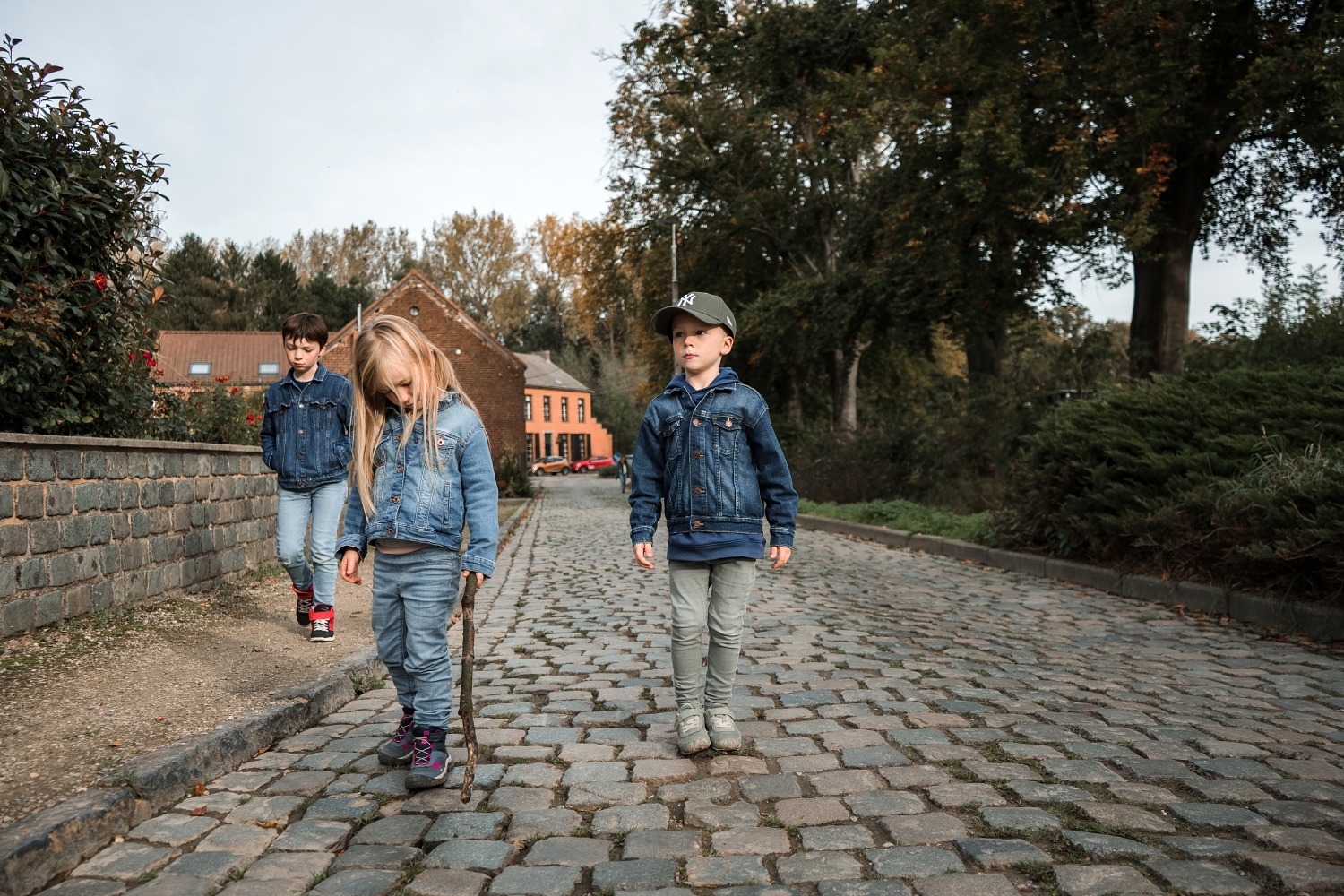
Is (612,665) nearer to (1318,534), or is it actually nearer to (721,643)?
(721,643)

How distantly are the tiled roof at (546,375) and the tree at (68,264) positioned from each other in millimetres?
Answer: 60955

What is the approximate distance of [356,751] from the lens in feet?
14.1

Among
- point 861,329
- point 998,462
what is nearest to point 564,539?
point 998,462

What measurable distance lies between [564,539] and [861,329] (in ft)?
30.8

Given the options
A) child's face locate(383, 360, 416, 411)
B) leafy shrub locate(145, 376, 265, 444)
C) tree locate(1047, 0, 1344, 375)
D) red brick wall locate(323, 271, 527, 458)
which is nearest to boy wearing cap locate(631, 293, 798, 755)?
child's face locate(383, 360, 416, 411)

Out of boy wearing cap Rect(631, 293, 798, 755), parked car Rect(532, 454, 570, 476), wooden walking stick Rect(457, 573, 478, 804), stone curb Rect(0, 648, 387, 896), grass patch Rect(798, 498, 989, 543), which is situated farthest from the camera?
parked car Rect(532, 454, 570, 476)

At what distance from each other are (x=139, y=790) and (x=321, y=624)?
2854mm

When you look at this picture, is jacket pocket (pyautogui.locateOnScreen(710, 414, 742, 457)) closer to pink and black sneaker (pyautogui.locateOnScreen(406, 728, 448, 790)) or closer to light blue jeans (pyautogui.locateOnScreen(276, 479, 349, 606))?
pink and black sneaker (pyautogui.locateOnScreen(406, 728, 448, 790))

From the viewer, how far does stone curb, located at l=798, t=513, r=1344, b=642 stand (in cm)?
646

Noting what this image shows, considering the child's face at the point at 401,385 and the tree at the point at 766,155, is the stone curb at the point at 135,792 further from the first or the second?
the tree at the point at 766,155

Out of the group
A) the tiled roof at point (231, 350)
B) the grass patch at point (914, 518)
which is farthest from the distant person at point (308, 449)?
the tiled roof at point (231, 350)

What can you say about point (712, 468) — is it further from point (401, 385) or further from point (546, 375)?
point (546, 375)

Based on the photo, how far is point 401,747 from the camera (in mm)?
4051

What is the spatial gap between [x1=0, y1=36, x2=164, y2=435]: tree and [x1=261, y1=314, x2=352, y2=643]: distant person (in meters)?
1.23
